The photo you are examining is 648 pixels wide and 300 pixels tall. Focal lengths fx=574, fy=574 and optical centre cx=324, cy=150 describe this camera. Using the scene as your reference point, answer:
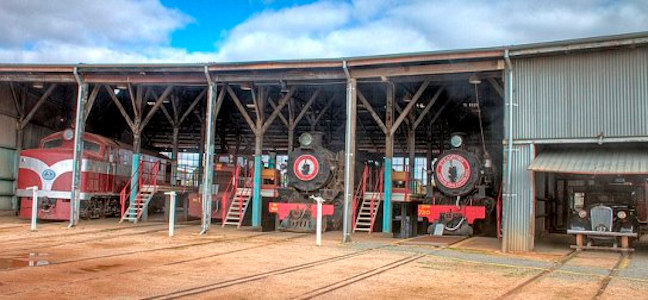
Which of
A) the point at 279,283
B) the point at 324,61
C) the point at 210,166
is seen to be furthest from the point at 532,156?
the point at 210,166

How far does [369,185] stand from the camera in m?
21.3

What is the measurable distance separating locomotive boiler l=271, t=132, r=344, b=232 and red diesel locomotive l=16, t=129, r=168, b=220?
6.12m

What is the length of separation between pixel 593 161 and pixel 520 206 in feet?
6.08

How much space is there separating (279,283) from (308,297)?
1.16 m

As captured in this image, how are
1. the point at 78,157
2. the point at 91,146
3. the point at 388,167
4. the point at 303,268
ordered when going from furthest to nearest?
1. the point at 91,146
2. the point at 78,157
3. the point at 388,167
4. the point at 303,268

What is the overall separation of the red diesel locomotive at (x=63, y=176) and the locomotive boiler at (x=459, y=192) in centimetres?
1063

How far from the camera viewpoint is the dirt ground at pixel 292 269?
25.3ft

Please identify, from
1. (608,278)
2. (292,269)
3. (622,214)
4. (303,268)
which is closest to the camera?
(608,278)

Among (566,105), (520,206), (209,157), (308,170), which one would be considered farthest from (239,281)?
(308,170)

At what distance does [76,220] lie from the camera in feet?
58.9

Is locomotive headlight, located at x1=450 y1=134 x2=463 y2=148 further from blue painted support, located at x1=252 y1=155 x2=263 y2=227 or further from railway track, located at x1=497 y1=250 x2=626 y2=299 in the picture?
blue painted support, located at x1=252 y1=155 x2=263 y2=227

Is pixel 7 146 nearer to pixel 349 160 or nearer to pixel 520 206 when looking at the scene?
pixel 349 160

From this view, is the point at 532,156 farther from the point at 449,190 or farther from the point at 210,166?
the point at 210,166

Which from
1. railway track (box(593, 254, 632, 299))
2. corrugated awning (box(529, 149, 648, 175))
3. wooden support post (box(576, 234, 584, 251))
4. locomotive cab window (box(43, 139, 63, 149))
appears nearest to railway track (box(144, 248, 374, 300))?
railway track (box(593, 254, 632, 299))
